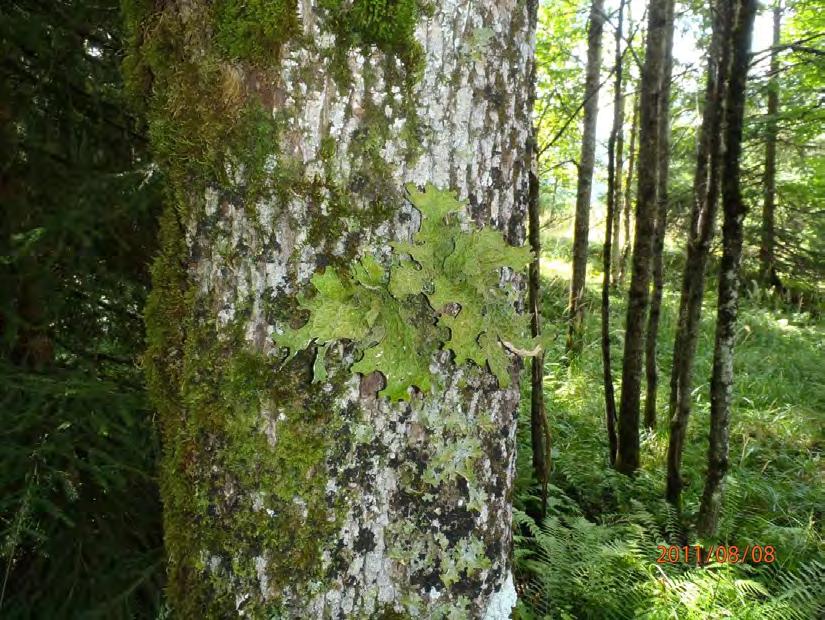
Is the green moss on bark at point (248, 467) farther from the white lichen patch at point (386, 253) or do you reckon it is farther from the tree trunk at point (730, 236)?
the tree trunk at point (730, 236)

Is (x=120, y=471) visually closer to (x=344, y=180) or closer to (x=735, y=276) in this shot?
(x=344, y=180)

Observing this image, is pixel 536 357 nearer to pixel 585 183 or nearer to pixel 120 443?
pixel 120 443

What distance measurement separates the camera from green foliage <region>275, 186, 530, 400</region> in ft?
3.56

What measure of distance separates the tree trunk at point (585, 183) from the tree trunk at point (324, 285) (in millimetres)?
7221

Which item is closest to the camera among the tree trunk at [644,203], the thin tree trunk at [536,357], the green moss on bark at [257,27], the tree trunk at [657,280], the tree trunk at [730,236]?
the green moss on bark at [257,27]

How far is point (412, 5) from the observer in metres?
1.08

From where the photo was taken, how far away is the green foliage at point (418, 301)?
108cm

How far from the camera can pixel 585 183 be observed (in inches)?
345

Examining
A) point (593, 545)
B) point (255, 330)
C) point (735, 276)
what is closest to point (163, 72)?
point (255, 330)

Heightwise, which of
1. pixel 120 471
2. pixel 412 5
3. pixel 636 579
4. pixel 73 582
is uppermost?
pixel 412 5

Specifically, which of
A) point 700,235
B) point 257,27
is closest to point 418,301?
point 257,27

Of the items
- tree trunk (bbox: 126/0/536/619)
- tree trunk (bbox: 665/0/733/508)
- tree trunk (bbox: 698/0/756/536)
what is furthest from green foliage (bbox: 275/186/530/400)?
tree trunk (bbox: 665/0/733/508)

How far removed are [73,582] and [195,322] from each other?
1.55 meters

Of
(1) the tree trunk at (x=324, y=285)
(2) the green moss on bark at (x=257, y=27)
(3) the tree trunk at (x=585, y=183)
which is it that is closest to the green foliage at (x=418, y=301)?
(1) the tree trunk at (x=324, y=285)
